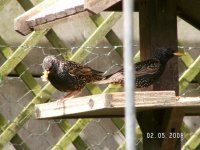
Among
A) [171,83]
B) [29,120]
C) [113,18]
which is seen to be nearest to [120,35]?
[113,18]

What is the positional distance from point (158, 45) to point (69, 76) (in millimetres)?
390

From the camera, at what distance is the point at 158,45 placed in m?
2.88

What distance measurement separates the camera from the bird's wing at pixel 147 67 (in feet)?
9.11

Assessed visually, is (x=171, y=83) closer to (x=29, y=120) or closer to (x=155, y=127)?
(x=155, y=127)

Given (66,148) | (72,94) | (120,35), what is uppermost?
(72,94)

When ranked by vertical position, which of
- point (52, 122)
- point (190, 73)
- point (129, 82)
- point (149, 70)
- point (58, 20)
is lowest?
point (190, 73)

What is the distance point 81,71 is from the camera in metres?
3.10

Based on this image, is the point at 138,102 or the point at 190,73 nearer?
the point at 138,102

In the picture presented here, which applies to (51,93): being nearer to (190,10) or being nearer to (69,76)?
(69,76)

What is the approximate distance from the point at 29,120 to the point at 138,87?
181cm

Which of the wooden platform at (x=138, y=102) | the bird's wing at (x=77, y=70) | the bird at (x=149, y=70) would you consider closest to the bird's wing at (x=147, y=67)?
the bird at (x=149, y=70)

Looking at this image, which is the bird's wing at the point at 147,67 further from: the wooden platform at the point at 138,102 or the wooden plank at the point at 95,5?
the wooden plank at the point at 95,5

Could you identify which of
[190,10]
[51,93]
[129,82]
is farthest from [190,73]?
[129,82]

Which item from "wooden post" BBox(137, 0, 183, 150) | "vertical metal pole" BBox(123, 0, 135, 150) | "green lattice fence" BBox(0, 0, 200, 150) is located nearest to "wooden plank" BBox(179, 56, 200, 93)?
"green lattice fence" BBox(0, 0, 200, 150)
